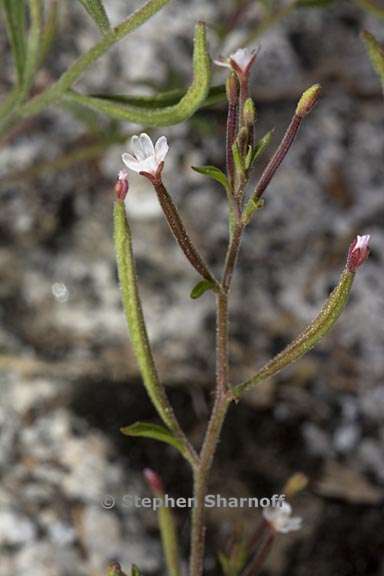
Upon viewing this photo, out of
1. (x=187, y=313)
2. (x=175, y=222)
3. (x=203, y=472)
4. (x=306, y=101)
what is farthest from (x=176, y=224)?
(x=187, y=313)

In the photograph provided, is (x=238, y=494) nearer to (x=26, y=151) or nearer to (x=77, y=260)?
(x=77, y=260)

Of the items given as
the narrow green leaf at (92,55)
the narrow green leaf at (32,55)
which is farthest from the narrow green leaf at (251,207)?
the narrow green leaf at (32,55)

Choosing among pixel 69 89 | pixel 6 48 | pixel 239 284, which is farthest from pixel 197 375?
pixel 6 48

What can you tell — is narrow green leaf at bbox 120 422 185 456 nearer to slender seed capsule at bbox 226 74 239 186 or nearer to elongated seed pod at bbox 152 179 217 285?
elongated seed pod at bbox 152 179 217 285

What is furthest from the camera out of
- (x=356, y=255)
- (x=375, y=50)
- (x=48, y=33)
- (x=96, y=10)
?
(x=48, y=33)

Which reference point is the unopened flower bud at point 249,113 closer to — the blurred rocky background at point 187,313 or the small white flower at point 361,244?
the small white flower at point 361,244

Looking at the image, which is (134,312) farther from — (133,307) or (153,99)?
(153,99)
